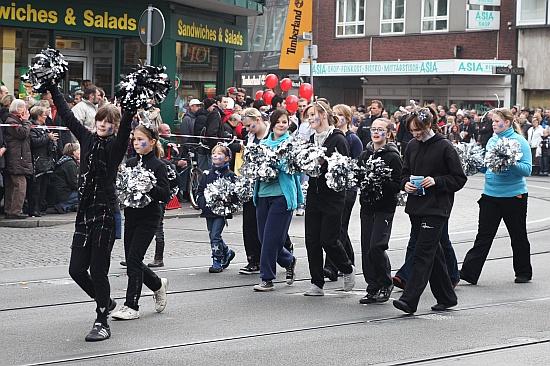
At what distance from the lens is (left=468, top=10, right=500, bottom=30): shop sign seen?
43.3 metres

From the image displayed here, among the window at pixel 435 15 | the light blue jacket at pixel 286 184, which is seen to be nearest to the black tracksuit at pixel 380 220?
the light blue jacket at pixel 286 184

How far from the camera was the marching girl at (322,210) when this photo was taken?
34.3ft

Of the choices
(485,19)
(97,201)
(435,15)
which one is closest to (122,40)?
(97,201)

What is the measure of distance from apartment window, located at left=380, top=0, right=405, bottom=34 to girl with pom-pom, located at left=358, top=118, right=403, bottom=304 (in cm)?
3803

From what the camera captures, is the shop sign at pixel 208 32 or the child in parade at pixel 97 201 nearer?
the child in parade at pixel 97 201

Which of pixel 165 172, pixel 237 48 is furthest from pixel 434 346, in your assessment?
pixel 237 48

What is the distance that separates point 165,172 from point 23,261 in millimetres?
4110

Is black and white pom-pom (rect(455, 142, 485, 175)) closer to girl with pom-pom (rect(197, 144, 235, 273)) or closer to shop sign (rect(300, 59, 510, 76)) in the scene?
girl with pom-pom (rect(197, 144, 235, 273))

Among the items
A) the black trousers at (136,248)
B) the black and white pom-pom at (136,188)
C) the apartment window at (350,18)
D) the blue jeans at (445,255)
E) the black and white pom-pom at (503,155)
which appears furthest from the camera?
the apartment window at (350,18)

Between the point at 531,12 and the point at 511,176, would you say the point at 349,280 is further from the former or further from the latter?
the point at 531,12

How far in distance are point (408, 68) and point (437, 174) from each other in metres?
36.9

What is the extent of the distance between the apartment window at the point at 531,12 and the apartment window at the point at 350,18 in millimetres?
→ 8972

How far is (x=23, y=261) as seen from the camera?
502 inches

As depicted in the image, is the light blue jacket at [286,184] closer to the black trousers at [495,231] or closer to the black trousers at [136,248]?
the black trousers at [136,248]
